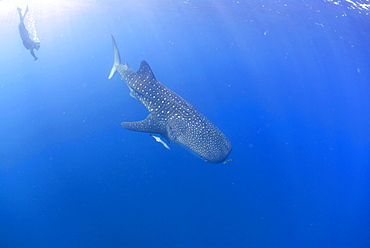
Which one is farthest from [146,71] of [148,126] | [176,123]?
[176,123]

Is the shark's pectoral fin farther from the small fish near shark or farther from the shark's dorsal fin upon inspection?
the shark's dorsal fin

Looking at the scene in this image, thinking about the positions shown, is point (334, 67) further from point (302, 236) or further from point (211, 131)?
point (211, 131)

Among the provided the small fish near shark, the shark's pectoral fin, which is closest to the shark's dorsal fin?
the small fish near shark

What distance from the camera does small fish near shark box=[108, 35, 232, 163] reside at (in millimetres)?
4953

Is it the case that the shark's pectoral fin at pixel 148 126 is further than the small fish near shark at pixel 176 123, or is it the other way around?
the shark's pectoral fin at pixel 148 126

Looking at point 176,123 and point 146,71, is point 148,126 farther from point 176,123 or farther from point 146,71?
point 146,71

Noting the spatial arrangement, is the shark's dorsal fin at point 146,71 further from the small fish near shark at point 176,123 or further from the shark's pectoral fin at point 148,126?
the shark's pectoral fin at point 148,126

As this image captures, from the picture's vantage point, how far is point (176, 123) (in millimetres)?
5305

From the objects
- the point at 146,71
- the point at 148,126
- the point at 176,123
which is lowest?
the point at 148,126

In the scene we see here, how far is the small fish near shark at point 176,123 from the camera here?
16.3ft

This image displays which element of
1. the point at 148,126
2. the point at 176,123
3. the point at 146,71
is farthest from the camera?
the point at 146,71

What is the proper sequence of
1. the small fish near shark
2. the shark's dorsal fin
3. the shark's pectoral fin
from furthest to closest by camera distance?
the shark's dorsal fin, the shark's pectoral fin, the small fish near shark

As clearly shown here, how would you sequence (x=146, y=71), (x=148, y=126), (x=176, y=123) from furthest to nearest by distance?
(x=146, y=71) < (x=148, y=126) < (x=176, y=123)

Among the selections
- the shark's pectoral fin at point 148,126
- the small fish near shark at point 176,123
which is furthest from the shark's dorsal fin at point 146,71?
the shark's pectoral fin at point 148,126
